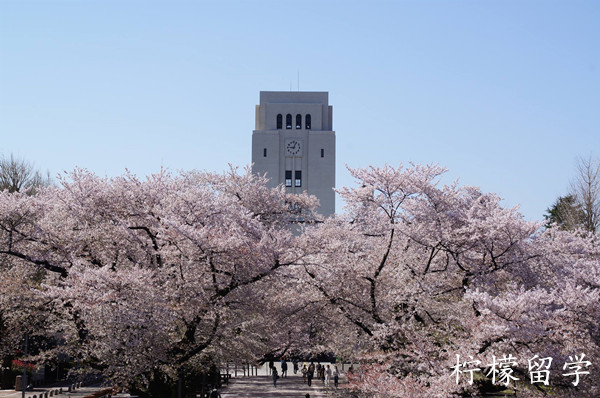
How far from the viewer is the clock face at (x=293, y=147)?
3334 inches

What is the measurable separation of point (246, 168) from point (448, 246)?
1672 cm

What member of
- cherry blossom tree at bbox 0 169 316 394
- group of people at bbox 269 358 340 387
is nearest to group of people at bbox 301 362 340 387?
group of people at bbox 269 358 340 387

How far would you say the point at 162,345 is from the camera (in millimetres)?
17797

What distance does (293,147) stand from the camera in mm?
84812

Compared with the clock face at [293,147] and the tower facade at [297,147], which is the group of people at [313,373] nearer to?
the tower facade at [297,147]

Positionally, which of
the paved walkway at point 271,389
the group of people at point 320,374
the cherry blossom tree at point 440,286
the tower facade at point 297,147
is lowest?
the paved walkway at point 271,389

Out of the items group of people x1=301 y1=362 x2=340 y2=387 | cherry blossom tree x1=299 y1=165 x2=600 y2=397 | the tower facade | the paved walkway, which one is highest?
the tower facade

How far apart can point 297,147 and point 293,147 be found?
1.73ft

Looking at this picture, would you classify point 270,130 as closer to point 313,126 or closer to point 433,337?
point 313,126

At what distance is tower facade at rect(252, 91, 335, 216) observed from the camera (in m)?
83.4

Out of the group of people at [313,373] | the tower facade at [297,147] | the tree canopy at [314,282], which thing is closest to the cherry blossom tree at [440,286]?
the tree canopy at [314,282]

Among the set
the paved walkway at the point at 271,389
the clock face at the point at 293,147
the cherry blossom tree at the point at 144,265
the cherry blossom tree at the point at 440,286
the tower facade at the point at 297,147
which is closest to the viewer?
the cherry blossom tree at the point at 440,286

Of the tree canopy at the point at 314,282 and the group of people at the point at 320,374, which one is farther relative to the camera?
the group of people at the point at 320,374

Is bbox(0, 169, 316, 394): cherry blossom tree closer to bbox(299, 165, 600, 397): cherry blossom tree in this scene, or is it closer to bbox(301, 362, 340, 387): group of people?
bbox(299, 165, 600, 397): cherry blossom tree
